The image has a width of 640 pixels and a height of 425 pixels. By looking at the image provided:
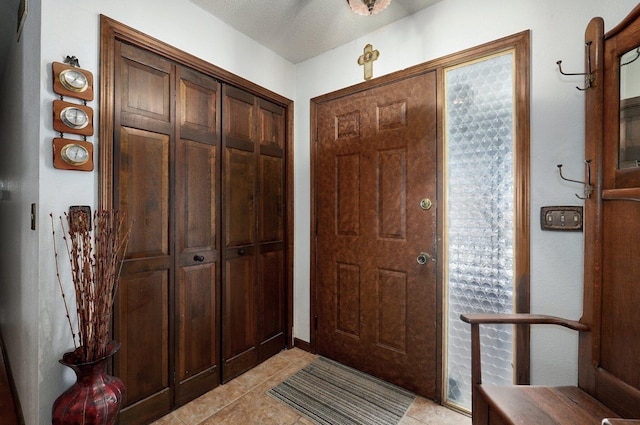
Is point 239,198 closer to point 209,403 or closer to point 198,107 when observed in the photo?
point 198,107

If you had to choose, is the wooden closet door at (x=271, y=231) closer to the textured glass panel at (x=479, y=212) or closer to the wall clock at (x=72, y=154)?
the wall clock at (x=72, y=154)

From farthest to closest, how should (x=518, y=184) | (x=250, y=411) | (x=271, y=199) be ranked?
(x=271, y=199) < (x=250, y=411) < (x=518, y=184)

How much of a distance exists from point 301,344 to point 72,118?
7.44ft

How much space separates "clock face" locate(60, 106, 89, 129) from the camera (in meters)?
1.29

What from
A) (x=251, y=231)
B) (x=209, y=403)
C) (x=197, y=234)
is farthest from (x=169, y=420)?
(x=251, y=231)

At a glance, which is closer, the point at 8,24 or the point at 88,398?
the point at 88,398

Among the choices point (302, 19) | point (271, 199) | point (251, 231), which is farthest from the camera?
point (271, 199)

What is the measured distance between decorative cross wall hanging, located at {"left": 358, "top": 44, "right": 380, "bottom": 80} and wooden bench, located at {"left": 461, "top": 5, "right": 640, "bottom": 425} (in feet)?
3.91

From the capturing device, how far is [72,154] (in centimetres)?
132

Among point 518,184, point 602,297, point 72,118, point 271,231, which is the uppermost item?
point 72,118

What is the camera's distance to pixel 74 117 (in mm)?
1313

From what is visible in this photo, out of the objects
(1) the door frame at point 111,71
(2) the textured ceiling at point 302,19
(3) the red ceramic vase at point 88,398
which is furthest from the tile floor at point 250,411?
(2) the textured ceiling at point 302,19

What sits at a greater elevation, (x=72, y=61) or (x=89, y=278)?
(x=72, y=61)

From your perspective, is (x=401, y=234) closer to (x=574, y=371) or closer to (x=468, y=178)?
(x=468, y=178)
